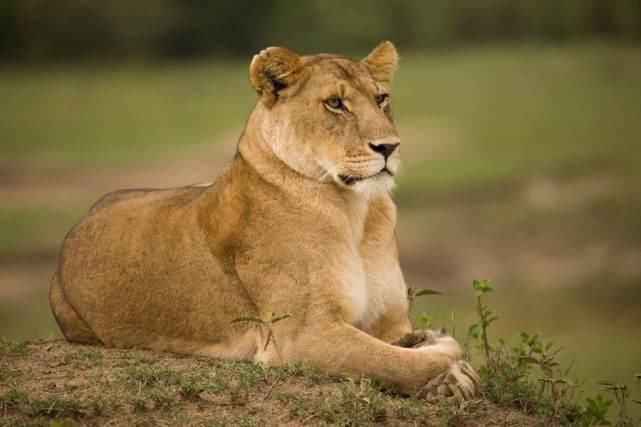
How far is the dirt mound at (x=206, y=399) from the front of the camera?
6594mm

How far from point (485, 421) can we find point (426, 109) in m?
25.4

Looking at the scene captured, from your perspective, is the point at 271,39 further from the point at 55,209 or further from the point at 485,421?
the point at 485,421

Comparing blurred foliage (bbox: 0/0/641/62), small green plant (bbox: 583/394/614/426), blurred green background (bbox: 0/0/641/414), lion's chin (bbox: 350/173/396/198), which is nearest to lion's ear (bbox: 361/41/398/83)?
lion's chin (bbox: 350/173/396/198)

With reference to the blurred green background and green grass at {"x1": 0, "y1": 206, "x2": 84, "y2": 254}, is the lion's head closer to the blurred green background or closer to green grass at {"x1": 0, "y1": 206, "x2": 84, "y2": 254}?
the blurred green background

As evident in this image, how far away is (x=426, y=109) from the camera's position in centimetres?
3206

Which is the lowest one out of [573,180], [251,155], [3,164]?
[3,164]

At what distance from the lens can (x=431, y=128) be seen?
31.2m

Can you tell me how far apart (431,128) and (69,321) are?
23540 mm

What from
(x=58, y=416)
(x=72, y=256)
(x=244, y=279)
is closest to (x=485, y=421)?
(x=244, y=279)

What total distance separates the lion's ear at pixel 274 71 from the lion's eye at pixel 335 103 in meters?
0.26

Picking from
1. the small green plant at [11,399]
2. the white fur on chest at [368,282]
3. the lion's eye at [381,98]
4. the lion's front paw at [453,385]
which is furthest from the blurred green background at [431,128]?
the small green plant at [11,399]

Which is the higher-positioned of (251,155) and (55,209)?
(251,155)

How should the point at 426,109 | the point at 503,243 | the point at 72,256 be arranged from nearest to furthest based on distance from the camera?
the point at 72,256 < the point at 503,243 < the point at 426,109

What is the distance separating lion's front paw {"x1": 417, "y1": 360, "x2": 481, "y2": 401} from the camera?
7000 millimetres
